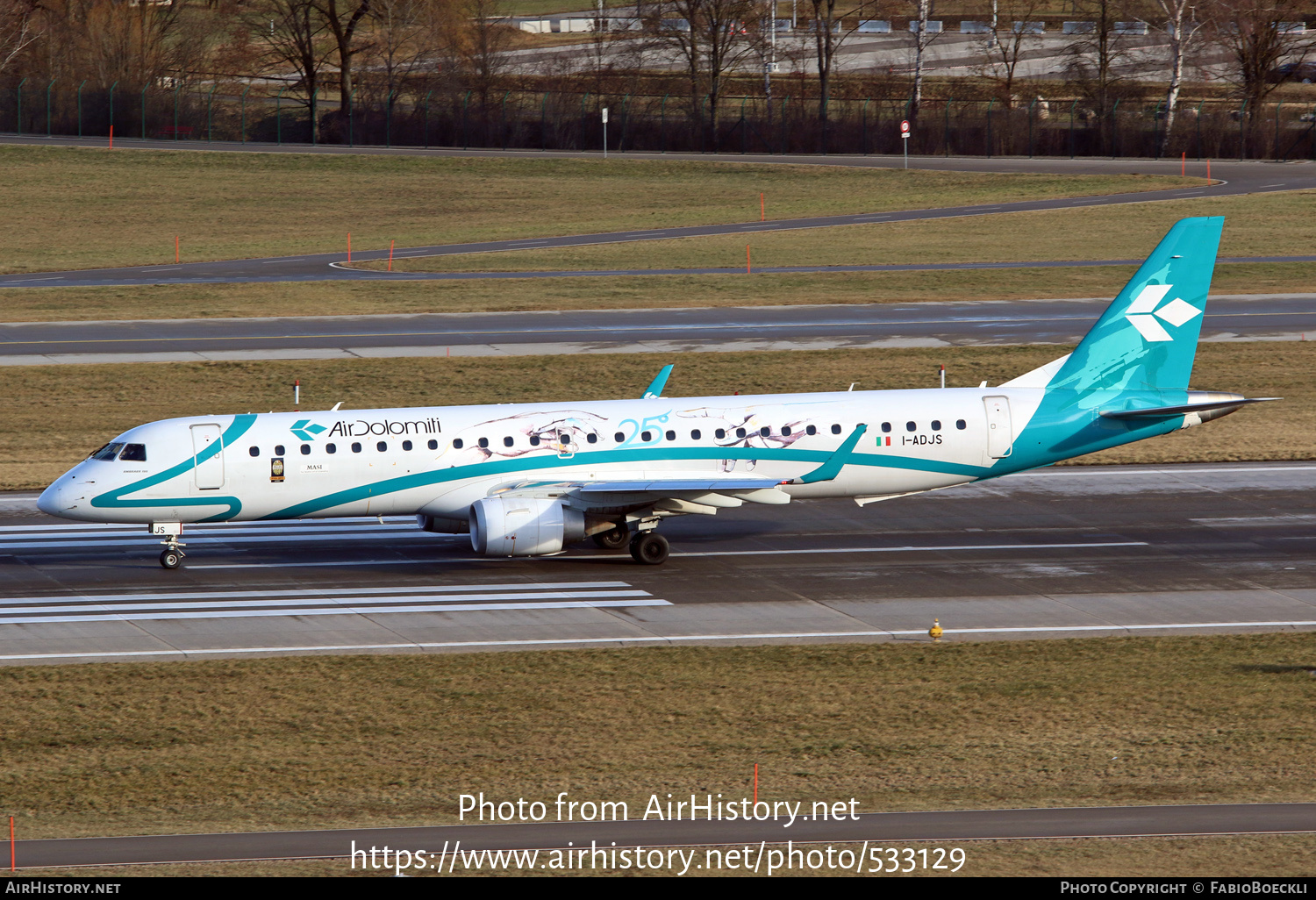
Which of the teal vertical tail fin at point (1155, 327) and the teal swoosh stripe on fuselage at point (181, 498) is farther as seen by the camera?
the teal vertical tail fin at point (1155, 327)

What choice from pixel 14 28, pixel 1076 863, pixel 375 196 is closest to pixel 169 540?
pixel 1076 863

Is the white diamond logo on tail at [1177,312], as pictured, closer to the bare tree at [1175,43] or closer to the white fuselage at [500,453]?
the white fuselage at [500,453]

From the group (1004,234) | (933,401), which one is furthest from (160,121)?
(933,401)

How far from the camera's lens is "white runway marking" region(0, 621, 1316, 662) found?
1064 inches

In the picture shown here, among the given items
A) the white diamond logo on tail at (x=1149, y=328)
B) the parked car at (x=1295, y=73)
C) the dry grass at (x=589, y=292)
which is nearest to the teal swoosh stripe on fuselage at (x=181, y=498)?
the white diamond logo on tail at (x=1149, y=328)

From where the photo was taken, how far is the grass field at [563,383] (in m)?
46.0

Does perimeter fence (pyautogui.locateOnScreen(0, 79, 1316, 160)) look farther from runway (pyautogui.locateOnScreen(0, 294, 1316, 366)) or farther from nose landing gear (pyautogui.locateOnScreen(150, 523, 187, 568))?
nose landing gear (pyautogui.locateOnScreen(150, 523, 187, 568))

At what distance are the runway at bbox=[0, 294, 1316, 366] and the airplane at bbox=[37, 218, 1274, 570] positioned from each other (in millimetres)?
21956

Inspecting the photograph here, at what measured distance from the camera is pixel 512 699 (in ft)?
80.4

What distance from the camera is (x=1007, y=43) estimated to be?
157m

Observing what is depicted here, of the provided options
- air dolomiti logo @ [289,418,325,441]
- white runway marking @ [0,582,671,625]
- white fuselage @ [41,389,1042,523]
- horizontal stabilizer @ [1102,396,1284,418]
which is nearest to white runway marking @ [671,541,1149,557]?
white fuselage @ [41,389,1042,523]

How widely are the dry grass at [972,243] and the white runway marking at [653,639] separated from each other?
2028 inches

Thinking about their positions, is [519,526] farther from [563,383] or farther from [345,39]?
[345,39]

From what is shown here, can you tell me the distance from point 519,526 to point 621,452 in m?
3.14
